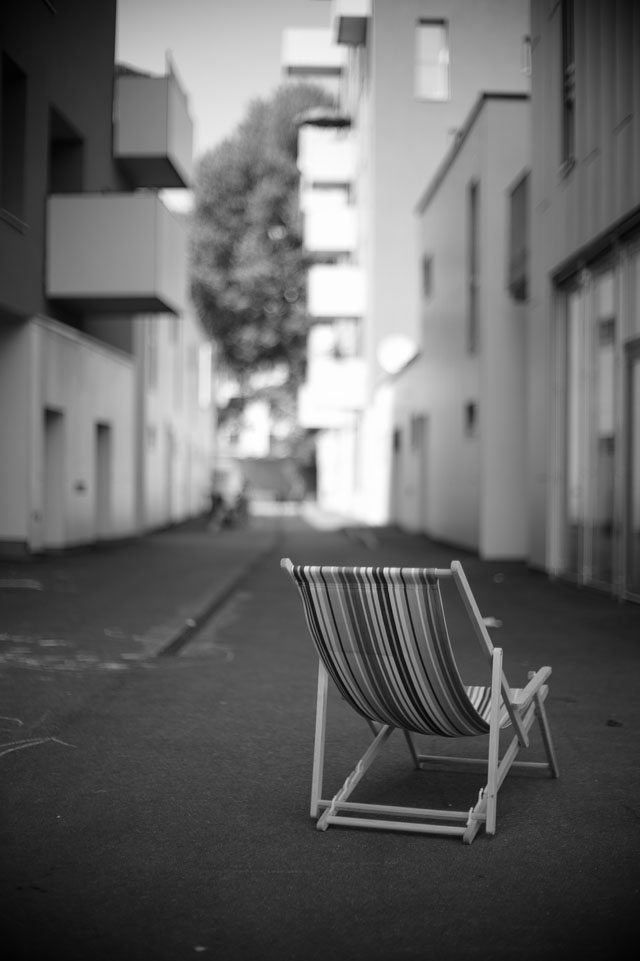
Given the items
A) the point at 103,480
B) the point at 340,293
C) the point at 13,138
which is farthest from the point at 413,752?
the point at 340,293

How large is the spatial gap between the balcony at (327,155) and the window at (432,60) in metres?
9.69

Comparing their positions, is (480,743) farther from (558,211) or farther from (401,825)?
(558,211)

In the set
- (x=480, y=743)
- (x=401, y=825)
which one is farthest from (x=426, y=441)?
(x=401, y=825)

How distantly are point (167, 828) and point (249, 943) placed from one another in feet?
3.53

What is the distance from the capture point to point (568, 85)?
14.3 metres

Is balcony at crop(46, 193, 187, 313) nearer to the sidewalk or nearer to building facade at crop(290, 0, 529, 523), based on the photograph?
the sidewalk

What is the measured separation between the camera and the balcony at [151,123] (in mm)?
19797

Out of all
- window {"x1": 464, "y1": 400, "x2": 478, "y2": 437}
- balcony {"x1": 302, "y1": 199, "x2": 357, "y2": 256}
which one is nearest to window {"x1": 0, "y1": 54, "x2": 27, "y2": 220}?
window {"x1": 464, "y1": 400, "x2": 478, "y2": 437}

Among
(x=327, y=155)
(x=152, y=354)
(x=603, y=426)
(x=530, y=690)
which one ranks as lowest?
(x=530, y=690)

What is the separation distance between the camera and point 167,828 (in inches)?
159

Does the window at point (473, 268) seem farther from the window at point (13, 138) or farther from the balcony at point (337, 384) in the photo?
the balcony at point (337, 384)

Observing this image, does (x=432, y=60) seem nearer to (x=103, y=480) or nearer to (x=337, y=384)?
(x=337, y=384)

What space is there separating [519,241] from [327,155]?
86.3ft

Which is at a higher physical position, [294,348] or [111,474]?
[294,348]
